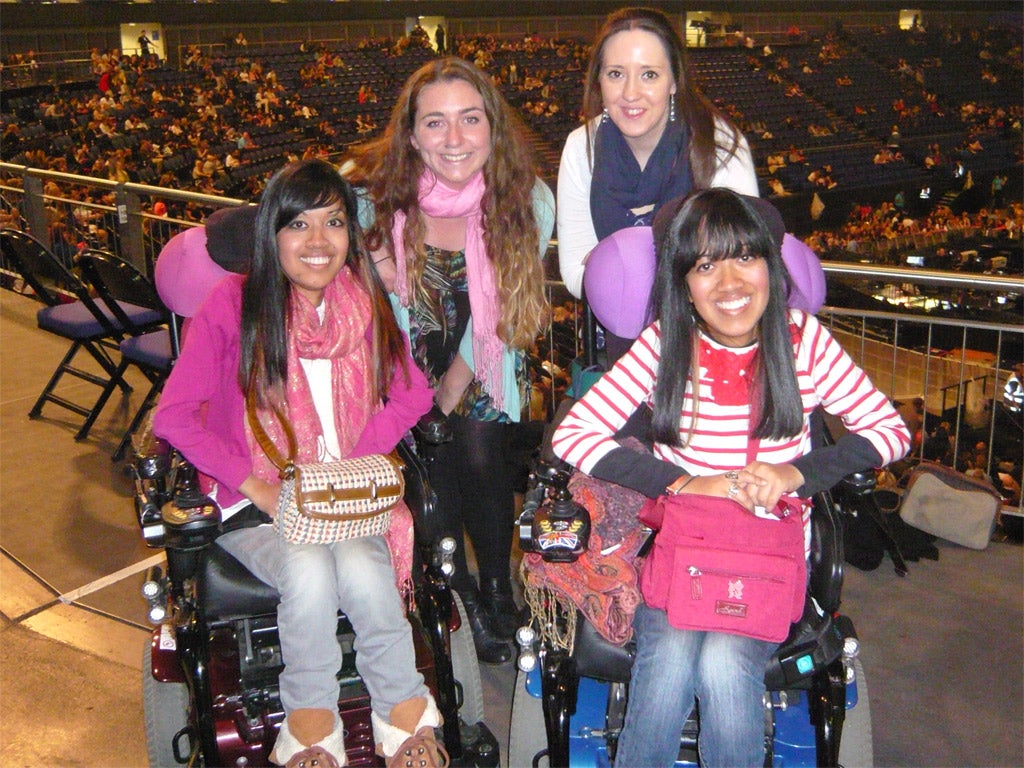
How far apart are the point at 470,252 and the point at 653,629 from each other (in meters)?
1.13

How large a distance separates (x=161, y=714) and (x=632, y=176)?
171cm

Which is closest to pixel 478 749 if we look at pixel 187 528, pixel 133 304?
pixel 187 528

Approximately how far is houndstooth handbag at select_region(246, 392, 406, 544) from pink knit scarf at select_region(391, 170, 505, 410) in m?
→ 0.55

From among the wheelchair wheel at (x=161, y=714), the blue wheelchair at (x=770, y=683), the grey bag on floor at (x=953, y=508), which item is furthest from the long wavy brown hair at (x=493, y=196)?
the grey bag on floor at (x=953, y=508)

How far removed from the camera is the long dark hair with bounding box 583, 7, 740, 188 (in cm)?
244

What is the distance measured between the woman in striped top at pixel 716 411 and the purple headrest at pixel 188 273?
1.03 metres

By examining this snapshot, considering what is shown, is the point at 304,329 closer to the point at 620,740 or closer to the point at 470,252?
the point at 470,252

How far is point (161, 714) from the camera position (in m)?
2.35

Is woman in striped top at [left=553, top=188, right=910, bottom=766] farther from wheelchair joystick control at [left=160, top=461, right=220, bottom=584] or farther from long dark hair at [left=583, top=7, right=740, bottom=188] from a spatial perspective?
wheelchair joystick control at [left=160, top=461, right=220, bottom=584]

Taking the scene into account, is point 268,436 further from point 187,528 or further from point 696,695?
point 696,695

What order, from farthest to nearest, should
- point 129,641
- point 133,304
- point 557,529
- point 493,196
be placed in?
point 133,304
point 129,641
point 493,196
point 557,529

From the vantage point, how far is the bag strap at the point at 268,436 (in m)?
2.26

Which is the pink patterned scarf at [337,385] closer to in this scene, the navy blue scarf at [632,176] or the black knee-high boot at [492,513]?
the black knee-high boot at [492,513]

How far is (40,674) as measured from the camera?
2.91m
